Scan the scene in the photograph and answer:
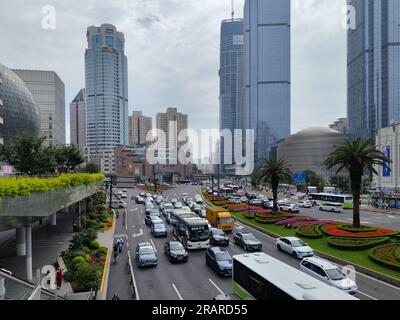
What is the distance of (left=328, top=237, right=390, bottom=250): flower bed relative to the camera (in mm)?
26297

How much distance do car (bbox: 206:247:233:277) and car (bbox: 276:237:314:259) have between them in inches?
274

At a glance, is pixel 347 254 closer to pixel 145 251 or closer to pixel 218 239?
pixel 218 239

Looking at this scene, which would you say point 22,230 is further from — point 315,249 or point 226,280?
point 315,249

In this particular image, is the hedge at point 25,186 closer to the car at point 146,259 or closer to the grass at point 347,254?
the car at point 146,259

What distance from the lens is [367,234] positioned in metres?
29.2

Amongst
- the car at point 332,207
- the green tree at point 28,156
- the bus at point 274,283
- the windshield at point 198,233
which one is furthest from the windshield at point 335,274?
the car at point 332,207

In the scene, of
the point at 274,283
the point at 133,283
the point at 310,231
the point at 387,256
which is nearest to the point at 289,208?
the point at 310,231

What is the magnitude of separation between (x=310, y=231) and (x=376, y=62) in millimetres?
172255

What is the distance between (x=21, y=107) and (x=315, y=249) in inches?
4201

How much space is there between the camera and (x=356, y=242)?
27.2m
